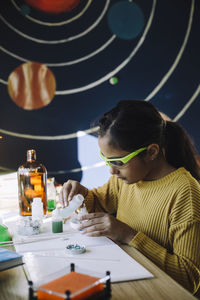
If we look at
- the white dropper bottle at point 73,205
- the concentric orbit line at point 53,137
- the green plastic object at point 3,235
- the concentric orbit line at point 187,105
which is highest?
the concentric orbit line at point 187,105

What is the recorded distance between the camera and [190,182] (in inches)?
46.5

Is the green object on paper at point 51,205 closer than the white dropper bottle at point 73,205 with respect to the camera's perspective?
No

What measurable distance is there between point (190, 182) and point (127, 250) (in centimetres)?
35

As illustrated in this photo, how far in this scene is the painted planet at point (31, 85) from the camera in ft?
7.50

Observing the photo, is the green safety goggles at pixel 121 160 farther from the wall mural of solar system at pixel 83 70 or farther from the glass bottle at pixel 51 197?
the wall mural of solar system at pixel 83 70

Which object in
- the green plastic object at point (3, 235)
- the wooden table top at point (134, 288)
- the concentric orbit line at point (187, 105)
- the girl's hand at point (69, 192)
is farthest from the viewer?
the concentric orbit line at point (187, 105)

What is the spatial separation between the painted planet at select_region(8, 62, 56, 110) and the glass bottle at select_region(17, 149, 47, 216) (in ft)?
2.41

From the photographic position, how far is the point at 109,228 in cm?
110

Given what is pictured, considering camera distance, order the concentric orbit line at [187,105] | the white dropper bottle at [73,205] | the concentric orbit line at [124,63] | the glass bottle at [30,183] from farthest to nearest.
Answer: the concentric orbit line at [187,105] < the concentric orbit line at [124,63] < the glass bottle at [30,183] < the white dropper bottle at [73,205]

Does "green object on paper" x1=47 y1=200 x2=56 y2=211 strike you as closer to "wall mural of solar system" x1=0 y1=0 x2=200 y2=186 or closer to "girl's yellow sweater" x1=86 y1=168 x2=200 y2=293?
"girl's yellow sweater" x1=86 y1=168 x2=200 y2=293

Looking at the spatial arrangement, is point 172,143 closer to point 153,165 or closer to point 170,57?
point 153,165

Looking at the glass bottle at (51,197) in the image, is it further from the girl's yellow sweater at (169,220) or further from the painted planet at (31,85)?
the painted planet at (31,85)

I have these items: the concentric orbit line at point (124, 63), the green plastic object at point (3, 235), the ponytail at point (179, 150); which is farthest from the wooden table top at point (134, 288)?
the concentric orbit line at point (124, 63)

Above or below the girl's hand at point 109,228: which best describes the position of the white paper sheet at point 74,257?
below
